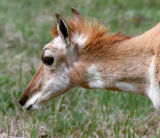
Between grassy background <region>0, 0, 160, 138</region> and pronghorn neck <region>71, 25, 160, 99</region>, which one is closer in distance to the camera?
pronghorn neck <region>71, 25, 160, 99</region>

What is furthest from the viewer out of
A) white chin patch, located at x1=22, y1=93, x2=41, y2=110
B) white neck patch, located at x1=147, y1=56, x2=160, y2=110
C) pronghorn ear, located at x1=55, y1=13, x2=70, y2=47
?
white chin patch, located at x1=22, y1=93, x2=41, y2=110

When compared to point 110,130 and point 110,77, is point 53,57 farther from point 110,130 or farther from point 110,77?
point 110,130

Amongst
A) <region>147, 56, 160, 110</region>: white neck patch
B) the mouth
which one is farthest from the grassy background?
<region>147, 56, 160, 110</region>: white neck patch

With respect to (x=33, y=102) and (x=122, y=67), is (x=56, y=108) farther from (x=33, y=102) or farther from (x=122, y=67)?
(x=122, y=67)

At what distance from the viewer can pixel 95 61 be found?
4371 millimetres

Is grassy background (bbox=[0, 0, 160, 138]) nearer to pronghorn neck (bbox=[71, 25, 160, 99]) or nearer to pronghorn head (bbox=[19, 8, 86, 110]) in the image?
pronghorn head (bbox=[19, 8, 86, 110])

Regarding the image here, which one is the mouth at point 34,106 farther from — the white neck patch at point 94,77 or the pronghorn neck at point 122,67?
the white neck patch at point 94,77

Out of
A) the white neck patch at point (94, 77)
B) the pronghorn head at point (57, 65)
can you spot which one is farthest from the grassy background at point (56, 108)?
the white neck patch at point (94, 77)

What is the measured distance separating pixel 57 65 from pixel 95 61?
431mm

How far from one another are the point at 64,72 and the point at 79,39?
1.23 feet

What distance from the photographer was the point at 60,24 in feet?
14.1

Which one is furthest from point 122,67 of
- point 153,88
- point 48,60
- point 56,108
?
point 56,108

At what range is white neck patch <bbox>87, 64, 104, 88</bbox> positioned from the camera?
4363 millimetres

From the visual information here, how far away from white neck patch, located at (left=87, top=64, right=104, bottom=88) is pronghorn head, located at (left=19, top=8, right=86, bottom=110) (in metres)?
0.20
